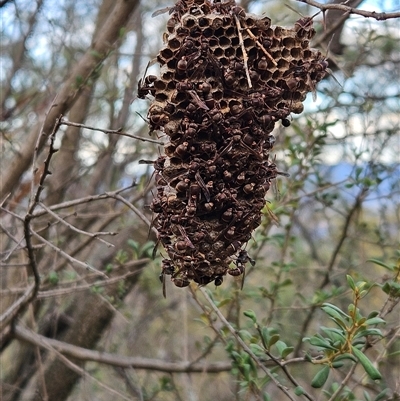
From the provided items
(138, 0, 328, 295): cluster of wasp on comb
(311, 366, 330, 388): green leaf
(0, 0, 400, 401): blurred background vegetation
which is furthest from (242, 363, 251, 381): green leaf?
(138, 0, 328, 295): cluster of wasp on comb

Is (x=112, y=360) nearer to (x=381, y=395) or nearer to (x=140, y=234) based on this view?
(x=140, y=234)

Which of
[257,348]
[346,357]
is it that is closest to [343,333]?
[346,357]

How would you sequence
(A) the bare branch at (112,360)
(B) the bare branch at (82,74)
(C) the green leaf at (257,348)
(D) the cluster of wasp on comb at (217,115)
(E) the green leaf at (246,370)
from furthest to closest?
1. (A) the bare branch at (112,360)
2. (B) the bare branch at (82,74)
3. (E) the green leaf at (246,370)
4. (C) the green leaf at (257,348)
5. (D) the cluster of wasp on comb at (217,115)

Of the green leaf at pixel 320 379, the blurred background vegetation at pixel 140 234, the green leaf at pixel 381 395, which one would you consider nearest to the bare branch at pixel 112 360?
the blurred background vegetation at pixel 140 234

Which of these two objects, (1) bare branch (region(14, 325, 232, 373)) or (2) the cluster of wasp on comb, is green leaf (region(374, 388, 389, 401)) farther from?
(1) bare branch (region(14, 325, 232, 373))

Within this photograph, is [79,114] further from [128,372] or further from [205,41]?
[205,41]

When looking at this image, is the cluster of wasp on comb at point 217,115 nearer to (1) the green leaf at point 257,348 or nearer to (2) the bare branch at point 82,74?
(1) the green leaf at point 257,348
